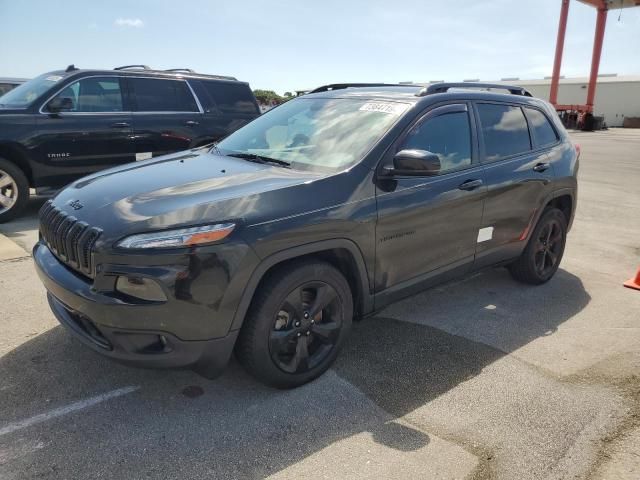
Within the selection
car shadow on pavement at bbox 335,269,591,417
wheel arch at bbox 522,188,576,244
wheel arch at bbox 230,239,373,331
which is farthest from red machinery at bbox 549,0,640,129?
wheel arch at bbox 230,239,373,331

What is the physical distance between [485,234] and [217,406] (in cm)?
245

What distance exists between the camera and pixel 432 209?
3561mm

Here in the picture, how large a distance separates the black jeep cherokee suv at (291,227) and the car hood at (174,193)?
0.01m

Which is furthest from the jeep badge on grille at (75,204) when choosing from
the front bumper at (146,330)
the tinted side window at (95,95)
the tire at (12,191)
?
the tinted side window at (95,95)

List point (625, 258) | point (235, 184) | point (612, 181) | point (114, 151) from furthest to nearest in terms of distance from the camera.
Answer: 1. point (612, 181)
2. point (114, 151)
3. point (625, 258)
4. point (235, 184)

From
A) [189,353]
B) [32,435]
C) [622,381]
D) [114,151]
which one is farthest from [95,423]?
[114,151]

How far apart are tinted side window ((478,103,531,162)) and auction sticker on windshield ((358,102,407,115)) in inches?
34.9

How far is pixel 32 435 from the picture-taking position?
2.61 meters

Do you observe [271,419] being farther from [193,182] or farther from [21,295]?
[21,295]

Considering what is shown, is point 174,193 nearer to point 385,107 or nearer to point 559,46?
point 385,107

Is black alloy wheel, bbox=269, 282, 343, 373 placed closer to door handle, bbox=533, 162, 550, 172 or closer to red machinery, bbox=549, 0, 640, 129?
door handle, bbox=533, 162, 550, 172

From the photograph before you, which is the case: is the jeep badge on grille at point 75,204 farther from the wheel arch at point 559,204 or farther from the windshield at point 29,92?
the windshield at point 29,92

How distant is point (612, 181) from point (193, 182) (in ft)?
39.2

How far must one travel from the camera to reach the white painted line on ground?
2658 millimetres
